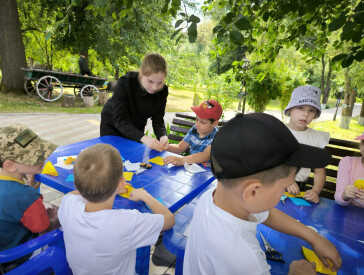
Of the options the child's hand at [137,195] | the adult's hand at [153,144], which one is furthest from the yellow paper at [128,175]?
the adult's hand at [153,144]

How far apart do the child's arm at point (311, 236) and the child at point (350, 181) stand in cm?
82

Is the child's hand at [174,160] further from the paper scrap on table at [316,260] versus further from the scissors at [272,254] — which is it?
the paper scrap on table at [316,260]

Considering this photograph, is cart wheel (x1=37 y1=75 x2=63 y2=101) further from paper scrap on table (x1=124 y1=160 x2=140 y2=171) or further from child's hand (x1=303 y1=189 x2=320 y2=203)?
child's hand (x1=303 y1=189 x2=320 y2=203)

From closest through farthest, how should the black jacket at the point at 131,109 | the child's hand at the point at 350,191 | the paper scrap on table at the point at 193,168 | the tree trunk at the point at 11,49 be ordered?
A: the child's hand at the point at 350,191, the paper scrap on table at the point at 193,168, the black jacket at the point at 131,109, the tree trunk at the point at 11,49

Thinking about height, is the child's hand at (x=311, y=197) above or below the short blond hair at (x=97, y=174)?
below

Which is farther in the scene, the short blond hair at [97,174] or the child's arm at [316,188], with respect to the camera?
the child's arm at [316,188]

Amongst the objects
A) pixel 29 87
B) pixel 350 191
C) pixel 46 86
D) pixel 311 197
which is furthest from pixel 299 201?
pixel 29 87

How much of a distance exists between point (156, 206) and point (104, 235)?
35 cm

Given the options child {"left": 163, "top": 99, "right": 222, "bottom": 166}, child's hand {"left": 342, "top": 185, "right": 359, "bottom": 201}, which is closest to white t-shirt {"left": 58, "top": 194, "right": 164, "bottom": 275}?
child {"left": 163, "top": 99, "right": 222, "bottom": 166}

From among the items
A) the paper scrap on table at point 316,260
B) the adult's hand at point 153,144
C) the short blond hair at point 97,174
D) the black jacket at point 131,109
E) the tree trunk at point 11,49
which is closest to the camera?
the paper scrap on table at point 316,260

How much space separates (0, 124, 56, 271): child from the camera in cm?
140

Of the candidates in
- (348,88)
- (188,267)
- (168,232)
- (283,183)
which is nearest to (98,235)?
(168,232)

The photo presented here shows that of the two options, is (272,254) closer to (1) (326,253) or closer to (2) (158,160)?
(1) (326,253)

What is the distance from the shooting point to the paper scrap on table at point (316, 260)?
111 cm
